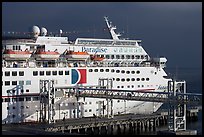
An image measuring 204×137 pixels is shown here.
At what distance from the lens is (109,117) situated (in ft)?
157

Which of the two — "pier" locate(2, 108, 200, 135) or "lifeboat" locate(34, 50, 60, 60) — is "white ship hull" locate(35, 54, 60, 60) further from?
"pier" locate(2, 108, 200, 135)

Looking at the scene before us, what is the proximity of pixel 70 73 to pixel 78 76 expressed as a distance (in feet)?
3.44

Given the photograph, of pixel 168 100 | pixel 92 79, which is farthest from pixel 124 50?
pixel 168 100

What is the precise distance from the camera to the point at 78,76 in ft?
159

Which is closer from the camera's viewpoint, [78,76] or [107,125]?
[107,125]

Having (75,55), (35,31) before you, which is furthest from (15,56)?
(75,55)

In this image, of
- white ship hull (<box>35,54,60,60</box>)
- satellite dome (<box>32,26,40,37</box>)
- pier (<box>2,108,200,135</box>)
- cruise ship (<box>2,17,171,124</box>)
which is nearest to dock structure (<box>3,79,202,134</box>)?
pier (<box>2,108,200,135</box>)

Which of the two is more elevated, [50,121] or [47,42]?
[47,42]

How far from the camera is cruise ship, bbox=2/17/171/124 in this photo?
44.5 m

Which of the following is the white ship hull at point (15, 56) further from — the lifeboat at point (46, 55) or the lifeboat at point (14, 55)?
the lifeboat at point (46, 55)

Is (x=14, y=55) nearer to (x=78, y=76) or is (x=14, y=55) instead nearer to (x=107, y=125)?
(x=78, y=76)

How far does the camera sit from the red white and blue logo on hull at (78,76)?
4797 centimetres

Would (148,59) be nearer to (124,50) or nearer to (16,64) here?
(124,50)

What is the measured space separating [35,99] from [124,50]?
15.1 metres
